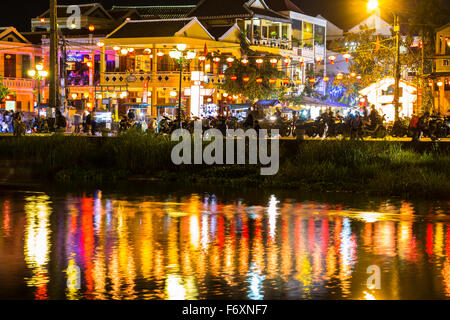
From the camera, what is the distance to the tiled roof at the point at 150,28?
6206 cm

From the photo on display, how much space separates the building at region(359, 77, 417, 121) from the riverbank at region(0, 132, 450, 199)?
33252 mm

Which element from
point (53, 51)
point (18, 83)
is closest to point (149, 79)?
point (18, 83)

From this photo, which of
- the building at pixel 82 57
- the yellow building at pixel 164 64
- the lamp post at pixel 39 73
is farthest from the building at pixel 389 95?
the lamp post at pixel 39 73

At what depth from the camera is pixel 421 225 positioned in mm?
15938

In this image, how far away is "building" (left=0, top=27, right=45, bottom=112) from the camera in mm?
69688

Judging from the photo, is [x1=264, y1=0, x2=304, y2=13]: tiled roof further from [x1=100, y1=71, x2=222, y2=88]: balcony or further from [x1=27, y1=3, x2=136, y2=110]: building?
[x1=100, y1=71, x2=222, y2=88]: balcony

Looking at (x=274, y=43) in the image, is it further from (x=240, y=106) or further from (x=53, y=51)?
Result: (x=53, y=51)

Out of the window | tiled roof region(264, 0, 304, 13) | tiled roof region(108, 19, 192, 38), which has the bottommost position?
tiled roof region(108, 19, 192, 38)

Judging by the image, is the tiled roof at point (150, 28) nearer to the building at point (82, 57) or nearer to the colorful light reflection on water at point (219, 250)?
the building at point (82, 57)

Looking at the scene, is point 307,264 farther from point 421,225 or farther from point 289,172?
point 289,172

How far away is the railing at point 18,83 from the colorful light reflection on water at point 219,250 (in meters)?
52.3

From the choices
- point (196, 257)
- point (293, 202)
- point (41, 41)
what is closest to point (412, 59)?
point (41, 41)

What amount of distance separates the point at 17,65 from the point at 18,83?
1.59 m

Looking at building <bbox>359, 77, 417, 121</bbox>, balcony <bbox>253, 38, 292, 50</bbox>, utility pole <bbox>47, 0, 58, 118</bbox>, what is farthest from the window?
utility pole <bbox>47, 0, 58, 118</bbox>
